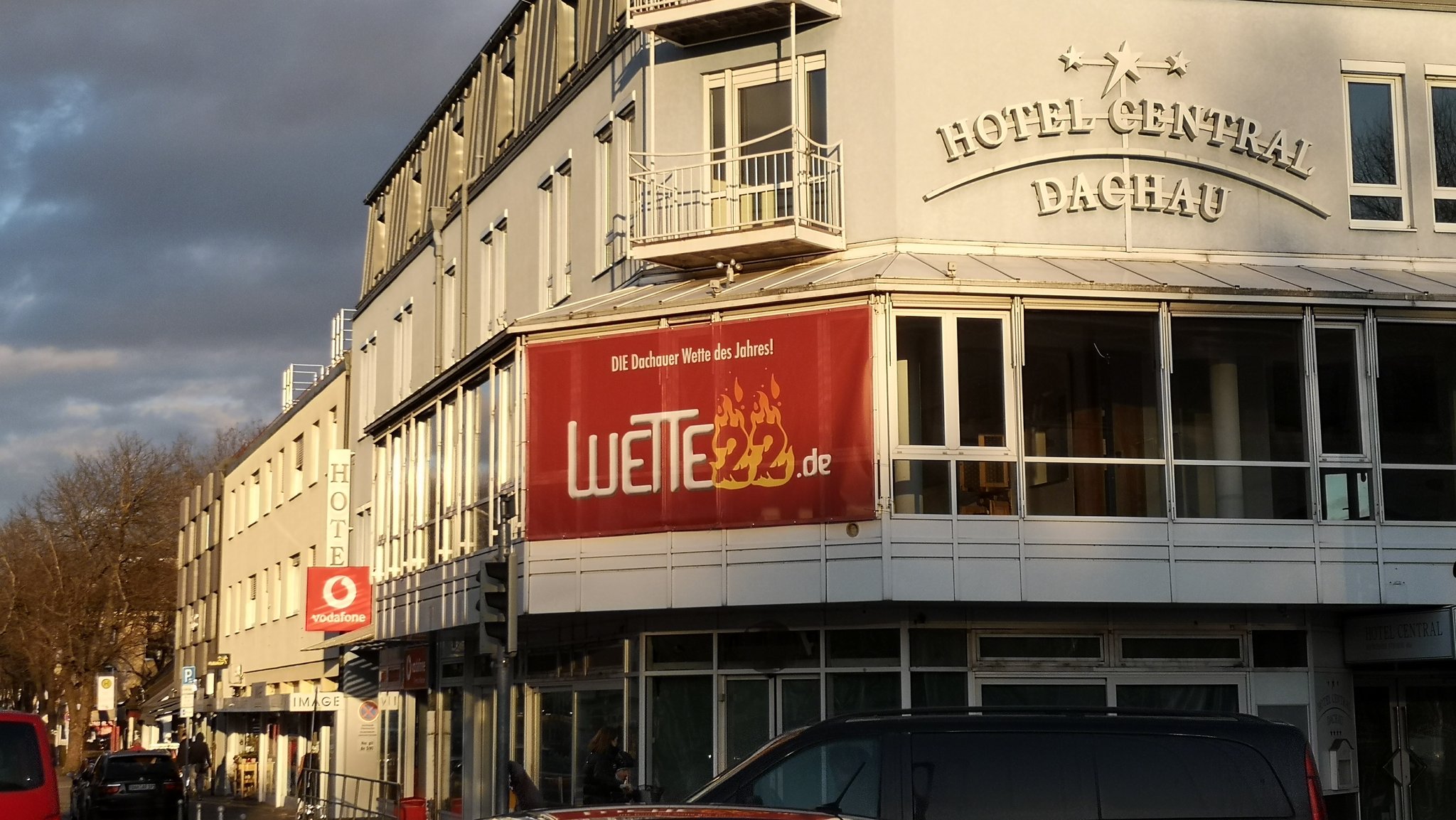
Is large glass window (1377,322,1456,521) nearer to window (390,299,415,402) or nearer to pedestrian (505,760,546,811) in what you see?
pedestrian (505,760,546,811)

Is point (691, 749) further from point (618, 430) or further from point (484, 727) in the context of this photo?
point (484, 727)

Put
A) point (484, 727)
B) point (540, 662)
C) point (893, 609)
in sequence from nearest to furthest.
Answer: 1. point (893, 609)
2. point (540, 662)
3. point (484, 727)

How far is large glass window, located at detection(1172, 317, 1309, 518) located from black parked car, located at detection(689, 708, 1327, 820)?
9469 millimetres

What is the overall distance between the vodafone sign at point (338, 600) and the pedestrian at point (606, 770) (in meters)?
10.3

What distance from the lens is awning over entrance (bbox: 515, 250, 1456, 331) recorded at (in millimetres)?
17766

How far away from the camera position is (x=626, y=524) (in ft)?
62.2

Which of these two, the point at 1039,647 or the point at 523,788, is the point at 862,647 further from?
the point at 523,788

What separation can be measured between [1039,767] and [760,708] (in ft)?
33.6

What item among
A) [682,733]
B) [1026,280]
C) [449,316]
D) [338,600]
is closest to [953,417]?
[1026,280]

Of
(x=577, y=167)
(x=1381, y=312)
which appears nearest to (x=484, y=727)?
(x=577, y=167)

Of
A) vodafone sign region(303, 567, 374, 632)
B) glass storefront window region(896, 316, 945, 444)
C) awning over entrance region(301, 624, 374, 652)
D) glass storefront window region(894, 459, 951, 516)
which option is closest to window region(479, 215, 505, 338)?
vodafone sign region(303, 567, 374, 632)

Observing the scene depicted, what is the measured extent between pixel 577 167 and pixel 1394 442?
11.9 metres

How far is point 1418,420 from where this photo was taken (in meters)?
18.9

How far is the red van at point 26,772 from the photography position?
45.6 feet
